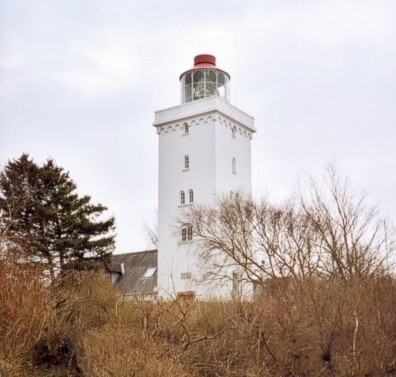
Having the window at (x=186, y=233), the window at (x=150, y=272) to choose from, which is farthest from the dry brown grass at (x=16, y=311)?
the window at (x=150, y=272)

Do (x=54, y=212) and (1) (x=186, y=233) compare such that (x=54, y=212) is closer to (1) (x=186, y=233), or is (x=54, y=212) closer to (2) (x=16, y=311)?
(1) (x=186, y=233)

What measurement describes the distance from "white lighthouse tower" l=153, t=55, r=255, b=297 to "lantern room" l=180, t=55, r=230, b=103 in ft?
0.19

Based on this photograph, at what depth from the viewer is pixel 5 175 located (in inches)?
1088

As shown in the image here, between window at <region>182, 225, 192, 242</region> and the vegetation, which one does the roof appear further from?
the vegetation

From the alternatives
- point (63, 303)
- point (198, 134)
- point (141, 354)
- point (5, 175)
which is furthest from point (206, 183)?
point (141, 354)

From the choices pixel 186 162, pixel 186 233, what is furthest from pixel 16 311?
pixel 186 162

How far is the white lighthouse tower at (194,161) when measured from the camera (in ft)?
101

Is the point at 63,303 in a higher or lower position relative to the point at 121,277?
lower

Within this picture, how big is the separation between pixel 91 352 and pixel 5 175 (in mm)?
19020

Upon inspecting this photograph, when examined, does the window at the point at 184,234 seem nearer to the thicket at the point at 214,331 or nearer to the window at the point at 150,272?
the window at the point at 150,272

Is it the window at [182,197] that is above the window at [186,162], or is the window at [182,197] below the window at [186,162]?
below

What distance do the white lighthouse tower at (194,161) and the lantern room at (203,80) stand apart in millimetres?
57

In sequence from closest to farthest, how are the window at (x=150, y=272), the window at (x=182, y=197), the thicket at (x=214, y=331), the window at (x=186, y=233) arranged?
1. the thicket at (x=214, y=331)
2. the window at (x=186, y=233)
3. the window at (x=182, y=197)
4. the window at (x=150, y=272)

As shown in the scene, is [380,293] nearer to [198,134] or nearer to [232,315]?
[232,315]
